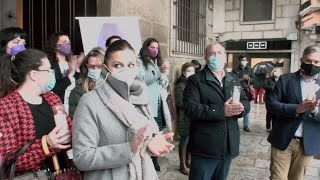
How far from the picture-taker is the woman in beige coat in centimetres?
192

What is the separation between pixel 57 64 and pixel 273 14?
12.7 meters

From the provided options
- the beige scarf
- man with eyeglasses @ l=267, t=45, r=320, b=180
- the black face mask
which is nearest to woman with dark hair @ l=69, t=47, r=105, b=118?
the beige scarf

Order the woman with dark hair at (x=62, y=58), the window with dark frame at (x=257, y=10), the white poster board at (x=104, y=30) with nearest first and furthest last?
the woman with dark hair at (x=62, y=58) → the white poster board at (x=104, y=30) → the window with dark frame at (x=257, y=10)

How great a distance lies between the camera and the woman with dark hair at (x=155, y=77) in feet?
14.6

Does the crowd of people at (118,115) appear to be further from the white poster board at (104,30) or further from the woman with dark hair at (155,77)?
the woman with dark hair at (155,77)

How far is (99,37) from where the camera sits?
388 cm

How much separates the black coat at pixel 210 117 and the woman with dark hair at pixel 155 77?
1050 millimetres

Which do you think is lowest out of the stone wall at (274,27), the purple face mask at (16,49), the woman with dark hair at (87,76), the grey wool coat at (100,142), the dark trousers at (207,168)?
the dark trousers at (207,168)

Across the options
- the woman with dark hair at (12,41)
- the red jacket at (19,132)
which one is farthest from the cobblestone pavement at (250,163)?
the red jacket at (19,132)

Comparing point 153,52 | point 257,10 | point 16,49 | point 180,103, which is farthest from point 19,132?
point 257,10

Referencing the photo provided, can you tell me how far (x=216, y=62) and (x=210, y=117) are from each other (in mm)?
557

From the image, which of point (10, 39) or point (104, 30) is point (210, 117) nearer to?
point (104, 30)

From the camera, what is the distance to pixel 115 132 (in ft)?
6.52

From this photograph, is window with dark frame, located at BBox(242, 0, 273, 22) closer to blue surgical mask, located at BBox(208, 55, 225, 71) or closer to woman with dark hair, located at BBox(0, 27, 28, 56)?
blue surgical mask, located at BBox(208, 55, 225, 71)
